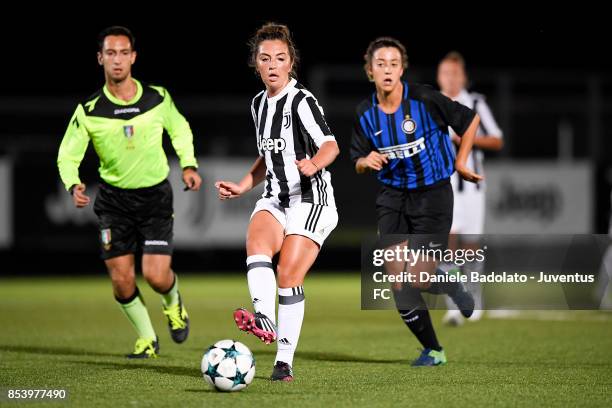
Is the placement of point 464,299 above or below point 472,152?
below

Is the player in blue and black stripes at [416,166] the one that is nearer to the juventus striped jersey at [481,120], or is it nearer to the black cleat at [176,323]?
the black cleat at [176,323]

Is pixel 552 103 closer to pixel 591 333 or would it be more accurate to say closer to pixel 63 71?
pixel 591 333

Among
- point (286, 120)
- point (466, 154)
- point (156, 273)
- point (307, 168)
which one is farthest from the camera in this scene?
point (156, 273)

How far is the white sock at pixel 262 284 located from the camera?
20.9ft

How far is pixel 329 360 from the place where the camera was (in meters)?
7.77

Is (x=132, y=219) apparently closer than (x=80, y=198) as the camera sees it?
No

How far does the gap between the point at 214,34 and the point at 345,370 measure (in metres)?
17.8

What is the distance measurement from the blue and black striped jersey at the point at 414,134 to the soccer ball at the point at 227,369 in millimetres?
1957

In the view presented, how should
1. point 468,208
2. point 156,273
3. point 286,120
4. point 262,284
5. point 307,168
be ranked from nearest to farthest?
point 307,168 < point 262,284 < point 286,120 < point 156,273 < point 468,208

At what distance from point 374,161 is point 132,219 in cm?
201

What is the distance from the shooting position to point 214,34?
24.2 meters

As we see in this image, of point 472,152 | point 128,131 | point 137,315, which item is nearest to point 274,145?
point 128,131

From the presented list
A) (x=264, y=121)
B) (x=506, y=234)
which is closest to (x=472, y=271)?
(x=264, y=121)

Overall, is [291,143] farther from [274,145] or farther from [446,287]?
[446,287]
